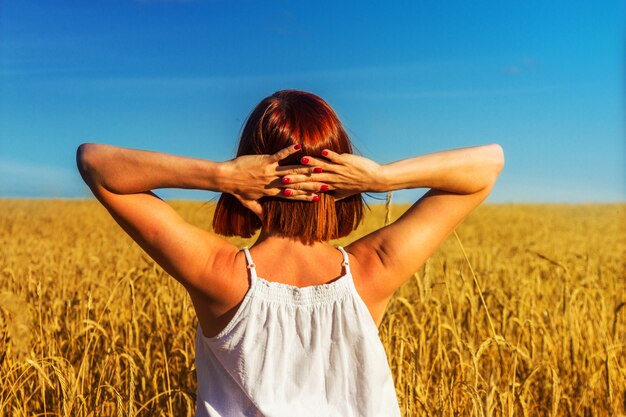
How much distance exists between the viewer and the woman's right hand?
128 centimetres

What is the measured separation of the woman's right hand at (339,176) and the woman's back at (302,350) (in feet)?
0.46

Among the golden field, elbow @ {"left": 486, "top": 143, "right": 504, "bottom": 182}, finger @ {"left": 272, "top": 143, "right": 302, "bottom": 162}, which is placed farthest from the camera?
the golden field

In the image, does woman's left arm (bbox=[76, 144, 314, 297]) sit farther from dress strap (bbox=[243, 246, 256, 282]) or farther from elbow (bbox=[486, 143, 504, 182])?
elbow (bbox=[486, 143, 504, 182])

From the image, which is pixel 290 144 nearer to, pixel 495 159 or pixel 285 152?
pixel 285 152

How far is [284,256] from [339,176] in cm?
20

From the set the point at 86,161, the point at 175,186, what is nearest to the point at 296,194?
the point at 175,186

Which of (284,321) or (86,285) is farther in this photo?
(86,285)

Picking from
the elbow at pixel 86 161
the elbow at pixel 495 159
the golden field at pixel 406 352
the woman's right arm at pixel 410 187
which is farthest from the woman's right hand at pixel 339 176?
the golden field at pixel 406 352

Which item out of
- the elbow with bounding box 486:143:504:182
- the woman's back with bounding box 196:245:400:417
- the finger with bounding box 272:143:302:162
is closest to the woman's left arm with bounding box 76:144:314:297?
the finger with bounding box 272:143:302:162

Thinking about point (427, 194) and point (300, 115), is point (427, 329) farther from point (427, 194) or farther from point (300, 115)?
point (300, 115)

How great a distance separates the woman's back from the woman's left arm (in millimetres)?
102

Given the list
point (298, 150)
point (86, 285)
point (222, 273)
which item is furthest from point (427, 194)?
point (86, 285)

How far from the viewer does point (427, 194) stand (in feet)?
4.81

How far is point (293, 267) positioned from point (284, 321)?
0.36 feet
